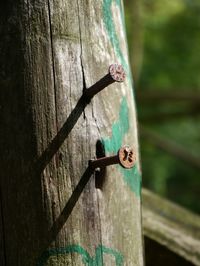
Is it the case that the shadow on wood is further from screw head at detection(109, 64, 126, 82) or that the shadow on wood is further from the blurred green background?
the blurred green background

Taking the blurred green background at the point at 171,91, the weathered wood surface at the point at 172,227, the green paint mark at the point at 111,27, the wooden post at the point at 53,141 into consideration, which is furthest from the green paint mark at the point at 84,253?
the blurred green background at the point at 171,91

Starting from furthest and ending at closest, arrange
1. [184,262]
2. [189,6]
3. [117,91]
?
[189,6] < [184,262] < [117,91]

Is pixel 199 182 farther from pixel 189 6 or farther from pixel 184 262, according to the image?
pixel 184 262

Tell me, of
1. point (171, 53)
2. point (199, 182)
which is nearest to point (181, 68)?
point (171, 53)

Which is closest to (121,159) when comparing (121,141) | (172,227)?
(121,141)

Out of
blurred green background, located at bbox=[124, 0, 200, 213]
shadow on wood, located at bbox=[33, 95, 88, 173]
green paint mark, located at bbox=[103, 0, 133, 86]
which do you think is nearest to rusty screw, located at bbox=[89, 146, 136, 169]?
shadow on wood, located at bbox=[33, 95, 88, 173]

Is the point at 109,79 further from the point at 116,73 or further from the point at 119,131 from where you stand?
the point at 119,131
